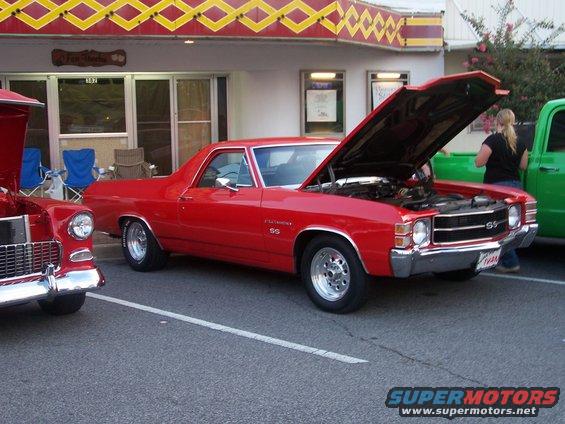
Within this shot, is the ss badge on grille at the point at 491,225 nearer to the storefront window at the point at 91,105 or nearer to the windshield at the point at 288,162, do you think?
the windshield at the point at 288,162

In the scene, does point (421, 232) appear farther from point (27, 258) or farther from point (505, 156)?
point (27, 258)

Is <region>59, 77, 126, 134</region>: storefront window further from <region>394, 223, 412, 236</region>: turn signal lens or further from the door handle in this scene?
<region>394, 223, 412, 236</region>: turn signal lens

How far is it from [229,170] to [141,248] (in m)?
1.60

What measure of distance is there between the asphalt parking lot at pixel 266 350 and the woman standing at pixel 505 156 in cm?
101

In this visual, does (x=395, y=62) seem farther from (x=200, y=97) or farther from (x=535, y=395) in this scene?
(x=535, y=395)

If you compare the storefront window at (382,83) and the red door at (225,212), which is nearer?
the red door at (225,212)

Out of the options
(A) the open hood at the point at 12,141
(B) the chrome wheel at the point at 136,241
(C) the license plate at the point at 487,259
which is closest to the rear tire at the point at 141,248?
(B) the chrome wheel at the point at 136,241

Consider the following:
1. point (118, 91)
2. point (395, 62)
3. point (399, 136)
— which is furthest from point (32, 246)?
point (395, 62)

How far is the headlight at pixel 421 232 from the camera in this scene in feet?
18.8

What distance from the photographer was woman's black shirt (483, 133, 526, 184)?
7668 millimetres

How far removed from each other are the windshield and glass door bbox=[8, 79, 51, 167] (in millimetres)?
7269

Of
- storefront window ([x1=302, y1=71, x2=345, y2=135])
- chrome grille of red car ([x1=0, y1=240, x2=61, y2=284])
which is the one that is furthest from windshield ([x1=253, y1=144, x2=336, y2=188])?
storefront window ([x1=302, y1=71, x2=345, y2=135])

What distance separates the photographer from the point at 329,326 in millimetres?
5891

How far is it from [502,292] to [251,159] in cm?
276
